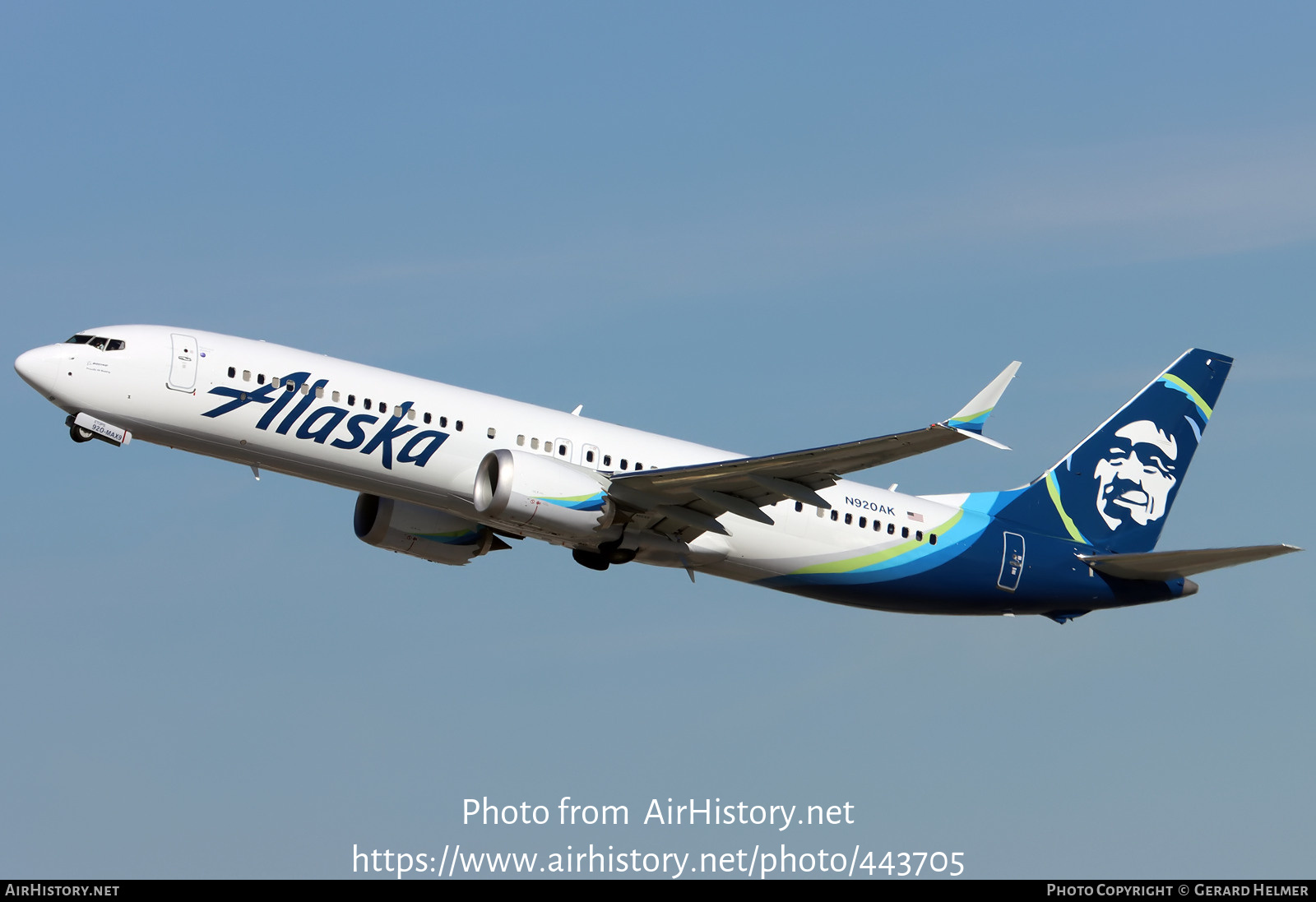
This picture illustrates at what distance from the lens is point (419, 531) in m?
46.5

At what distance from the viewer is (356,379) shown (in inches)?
1615

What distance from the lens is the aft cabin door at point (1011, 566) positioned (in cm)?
4634

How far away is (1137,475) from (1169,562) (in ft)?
16.9

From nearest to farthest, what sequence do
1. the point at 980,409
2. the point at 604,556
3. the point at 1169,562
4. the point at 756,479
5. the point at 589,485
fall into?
the point at 980,409 → the point at 756,479 → the point at 589,485 → the point at 604,556 → the point at 1169,562

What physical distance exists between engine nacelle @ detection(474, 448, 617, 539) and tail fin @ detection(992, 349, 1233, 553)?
13.0 metres


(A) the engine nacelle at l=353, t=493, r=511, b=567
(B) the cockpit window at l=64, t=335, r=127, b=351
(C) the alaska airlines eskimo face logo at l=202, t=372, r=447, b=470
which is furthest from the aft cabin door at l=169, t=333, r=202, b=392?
(A) the engine nacelle at l=353, t=493, r=511, b=567

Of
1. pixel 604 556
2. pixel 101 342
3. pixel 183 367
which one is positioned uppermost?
pixel 101 342

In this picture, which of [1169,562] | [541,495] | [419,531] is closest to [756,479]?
[541,495]

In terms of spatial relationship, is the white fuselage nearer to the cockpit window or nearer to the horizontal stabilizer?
the cockpit window

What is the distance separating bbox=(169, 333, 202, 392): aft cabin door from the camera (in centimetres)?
3997

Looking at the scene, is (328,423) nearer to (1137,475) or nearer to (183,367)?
(183,367)

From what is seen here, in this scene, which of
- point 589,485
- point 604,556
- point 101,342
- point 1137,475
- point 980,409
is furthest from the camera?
point 1137,475

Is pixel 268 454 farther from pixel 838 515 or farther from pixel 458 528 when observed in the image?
pixel 838 515

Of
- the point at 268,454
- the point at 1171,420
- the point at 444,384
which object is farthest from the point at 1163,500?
the point at 268,454
